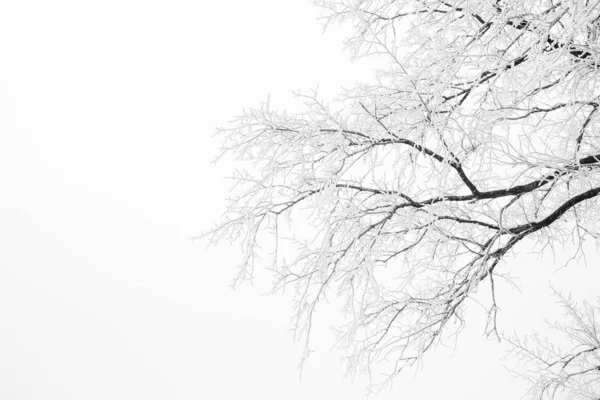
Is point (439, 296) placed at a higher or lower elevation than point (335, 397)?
lower

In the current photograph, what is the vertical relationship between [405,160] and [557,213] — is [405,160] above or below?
below

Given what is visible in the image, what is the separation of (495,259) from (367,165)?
1279mm

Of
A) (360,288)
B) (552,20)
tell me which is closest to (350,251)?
(360,288)

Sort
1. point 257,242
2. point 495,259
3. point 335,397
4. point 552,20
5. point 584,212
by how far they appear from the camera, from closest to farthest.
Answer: point 552,20, point 257,242, point 495,259, point 584,212, point 335,397

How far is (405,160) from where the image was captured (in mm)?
2891

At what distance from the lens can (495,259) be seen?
362cm

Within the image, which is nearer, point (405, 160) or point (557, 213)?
point (405, 160)

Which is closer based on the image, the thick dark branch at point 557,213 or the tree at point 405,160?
the tree at point 405,160

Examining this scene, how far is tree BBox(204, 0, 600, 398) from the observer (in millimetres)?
2754

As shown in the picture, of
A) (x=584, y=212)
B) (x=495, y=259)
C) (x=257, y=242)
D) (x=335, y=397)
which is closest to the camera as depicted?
(x=257, y=242)

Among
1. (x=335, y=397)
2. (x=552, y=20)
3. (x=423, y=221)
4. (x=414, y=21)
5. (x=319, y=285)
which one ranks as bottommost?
(x=319, y=285)

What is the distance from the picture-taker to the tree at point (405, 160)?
108 inches

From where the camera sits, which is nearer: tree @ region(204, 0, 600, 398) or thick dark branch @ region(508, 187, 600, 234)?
tree @ region(204, 0, 600, 398)

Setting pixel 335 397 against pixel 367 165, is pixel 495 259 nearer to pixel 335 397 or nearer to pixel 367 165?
pixel 367 165
